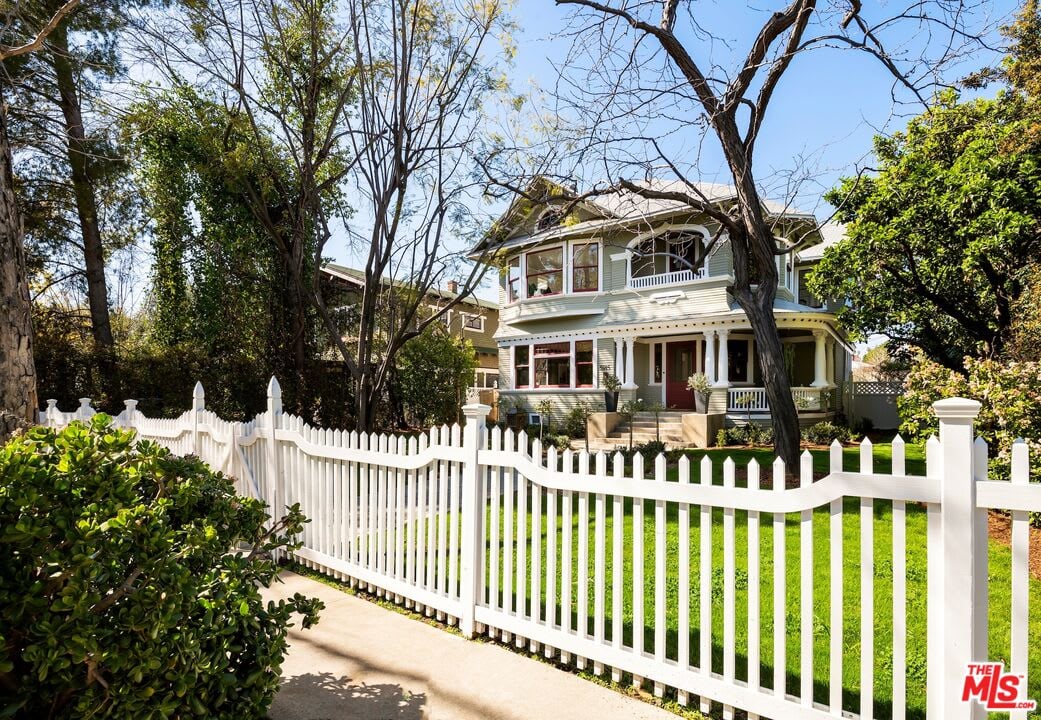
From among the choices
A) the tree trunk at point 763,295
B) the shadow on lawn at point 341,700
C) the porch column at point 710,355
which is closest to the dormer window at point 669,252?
the porch column at point 710,355

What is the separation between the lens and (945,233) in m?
11.2

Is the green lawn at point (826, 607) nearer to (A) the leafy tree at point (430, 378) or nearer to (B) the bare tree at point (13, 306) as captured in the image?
(B) the bare tree at point (13, 306)

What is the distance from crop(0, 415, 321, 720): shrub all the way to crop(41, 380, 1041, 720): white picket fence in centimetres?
160

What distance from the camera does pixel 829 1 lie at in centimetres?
721

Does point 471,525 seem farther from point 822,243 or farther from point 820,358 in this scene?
point 822,243

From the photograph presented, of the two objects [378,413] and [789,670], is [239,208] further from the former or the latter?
[789,670]

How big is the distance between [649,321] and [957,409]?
50.4ft

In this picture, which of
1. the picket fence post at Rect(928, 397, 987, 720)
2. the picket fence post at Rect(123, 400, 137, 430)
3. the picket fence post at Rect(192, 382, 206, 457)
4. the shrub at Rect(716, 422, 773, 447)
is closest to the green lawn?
the picket fence post at Rect(928, 397, 987, 720)

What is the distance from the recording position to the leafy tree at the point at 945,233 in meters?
10.4

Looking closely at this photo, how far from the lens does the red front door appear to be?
18031 millimetres

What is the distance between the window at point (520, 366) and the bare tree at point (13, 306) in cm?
1599

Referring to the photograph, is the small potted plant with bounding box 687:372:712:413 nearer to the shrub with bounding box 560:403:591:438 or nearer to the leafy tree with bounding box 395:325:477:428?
Result: the shrub with bounding box 560:403:591:438

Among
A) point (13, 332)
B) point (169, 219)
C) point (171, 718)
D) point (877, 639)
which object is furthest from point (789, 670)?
point (169, 219)

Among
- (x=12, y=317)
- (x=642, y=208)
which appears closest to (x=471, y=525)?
(x=12, y=317)
